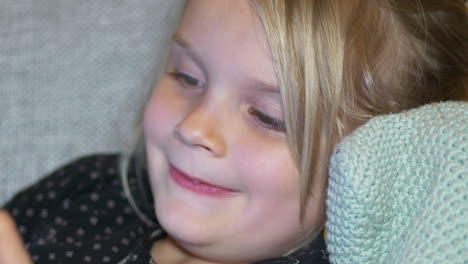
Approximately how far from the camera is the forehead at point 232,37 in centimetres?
91

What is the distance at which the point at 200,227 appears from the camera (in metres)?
0.99

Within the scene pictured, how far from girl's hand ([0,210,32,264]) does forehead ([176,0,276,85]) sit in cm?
35

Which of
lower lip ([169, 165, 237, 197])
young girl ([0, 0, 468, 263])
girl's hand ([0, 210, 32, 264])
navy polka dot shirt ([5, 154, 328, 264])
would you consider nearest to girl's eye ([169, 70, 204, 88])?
young girl ([0, 0, 468, 263])

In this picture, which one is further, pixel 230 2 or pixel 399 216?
pixel 230 2

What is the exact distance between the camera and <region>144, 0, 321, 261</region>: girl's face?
3.05 feet

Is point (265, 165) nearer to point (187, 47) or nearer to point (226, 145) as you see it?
point (226, 145)

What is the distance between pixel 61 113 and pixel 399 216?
0.67m

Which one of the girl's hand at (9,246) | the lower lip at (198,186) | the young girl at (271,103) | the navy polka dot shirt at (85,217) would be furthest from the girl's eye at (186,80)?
the girl's hand at (9,246)

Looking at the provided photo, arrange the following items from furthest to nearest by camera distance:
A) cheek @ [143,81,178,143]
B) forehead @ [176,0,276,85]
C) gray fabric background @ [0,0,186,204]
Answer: gray fabric background @ [0,0,186,204]
cheek @ [143,81,178,143]
forehead @ [176,0,276,85]

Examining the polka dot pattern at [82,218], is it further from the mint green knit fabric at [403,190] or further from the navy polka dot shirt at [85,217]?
the mint green knit fabric at [403,190]

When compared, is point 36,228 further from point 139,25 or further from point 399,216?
point 399,216

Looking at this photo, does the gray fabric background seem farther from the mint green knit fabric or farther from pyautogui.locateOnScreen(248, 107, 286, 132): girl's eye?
the mint green knit fabric

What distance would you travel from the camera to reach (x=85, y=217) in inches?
47.1

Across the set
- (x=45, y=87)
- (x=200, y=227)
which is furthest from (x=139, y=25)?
(x=200, y=227)
